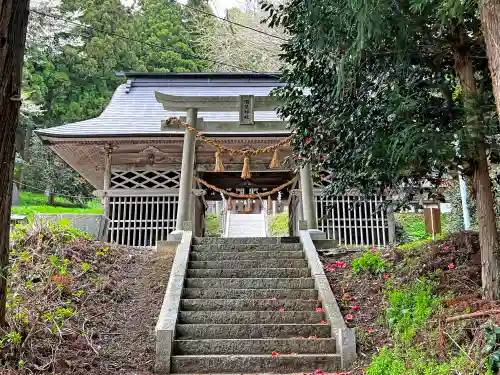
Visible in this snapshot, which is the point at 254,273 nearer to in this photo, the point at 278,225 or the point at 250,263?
the point at 250,263

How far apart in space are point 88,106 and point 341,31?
2203cm

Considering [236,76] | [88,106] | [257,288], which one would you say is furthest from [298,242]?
[88,106]

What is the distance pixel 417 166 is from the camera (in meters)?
4.09

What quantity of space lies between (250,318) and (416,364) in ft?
6.95

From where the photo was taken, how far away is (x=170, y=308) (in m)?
5.04

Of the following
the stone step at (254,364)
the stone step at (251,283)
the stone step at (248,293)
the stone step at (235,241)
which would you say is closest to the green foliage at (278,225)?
the stone step at (235,241)

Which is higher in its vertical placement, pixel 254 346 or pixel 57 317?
pixel 57 317

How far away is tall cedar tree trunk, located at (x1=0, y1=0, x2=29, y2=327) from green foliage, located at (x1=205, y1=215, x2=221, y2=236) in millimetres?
14998

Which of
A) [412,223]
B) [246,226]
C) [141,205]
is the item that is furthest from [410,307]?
[412,223]

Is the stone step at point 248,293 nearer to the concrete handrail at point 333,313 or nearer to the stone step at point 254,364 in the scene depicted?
the concrete handrail at point 333,313

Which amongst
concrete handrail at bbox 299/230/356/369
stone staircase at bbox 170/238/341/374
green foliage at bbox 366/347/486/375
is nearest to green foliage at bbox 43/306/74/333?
stone staircase at bbox 170/238/341/374

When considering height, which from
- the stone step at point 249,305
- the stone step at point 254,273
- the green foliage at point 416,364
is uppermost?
the stone step at point 254,273

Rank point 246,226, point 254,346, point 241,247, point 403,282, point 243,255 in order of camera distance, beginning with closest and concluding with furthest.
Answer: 1. point 254,346
2. point 403,282
3. point 243,255
4. point 241,247
5. point 246,226

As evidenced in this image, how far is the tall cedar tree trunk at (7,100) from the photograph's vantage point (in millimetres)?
3650
